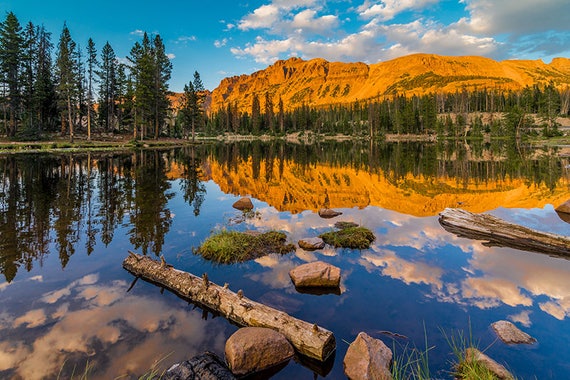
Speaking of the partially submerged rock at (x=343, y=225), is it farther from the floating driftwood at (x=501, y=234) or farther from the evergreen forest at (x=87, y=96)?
the evergreen forest at (x=87, y=96)

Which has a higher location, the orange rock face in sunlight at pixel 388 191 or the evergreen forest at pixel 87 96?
the evergreen forest at pixel 87 96

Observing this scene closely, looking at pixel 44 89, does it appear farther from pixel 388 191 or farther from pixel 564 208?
pixel 564 208

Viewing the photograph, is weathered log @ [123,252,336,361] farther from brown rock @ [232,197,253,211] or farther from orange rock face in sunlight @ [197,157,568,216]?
orange rock face in sunlight @ [197,157,568,216]

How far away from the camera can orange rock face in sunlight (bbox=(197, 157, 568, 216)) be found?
1861 centimetres

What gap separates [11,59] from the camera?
55000mm

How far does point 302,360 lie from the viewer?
18.7ft

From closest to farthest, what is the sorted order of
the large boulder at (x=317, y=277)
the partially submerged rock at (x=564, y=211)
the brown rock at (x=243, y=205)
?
the large boulder at (x=317, y=277), the partially submerged rock at (x=564, y=211), the brown rock at (x=243, y=205)

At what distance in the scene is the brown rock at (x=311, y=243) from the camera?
11.6 meters

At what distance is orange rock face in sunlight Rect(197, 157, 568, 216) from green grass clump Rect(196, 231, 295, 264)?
5.60 m

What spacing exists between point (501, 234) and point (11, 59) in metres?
76.2

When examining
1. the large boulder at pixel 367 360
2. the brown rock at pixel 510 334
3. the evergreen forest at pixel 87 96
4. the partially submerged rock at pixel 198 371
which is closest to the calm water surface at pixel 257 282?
the brown rock at pixel 510 334

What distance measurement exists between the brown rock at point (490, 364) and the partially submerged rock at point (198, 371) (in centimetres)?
404

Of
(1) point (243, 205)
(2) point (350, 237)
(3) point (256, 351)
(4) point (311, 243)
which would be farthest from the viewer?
(1) point (243, 205)

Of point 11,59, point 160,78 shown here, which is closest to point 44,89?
point 11,59
